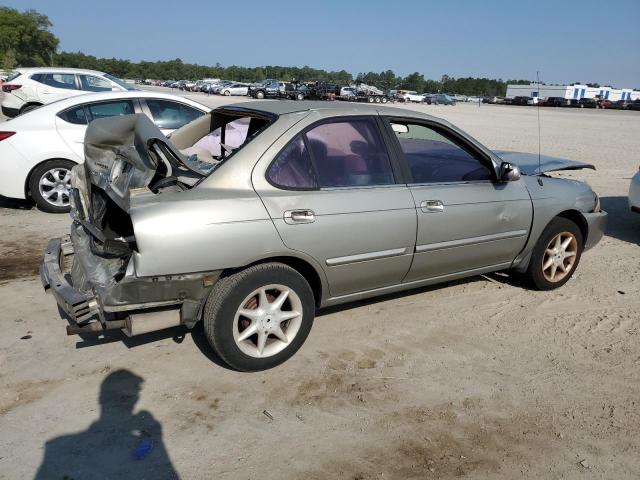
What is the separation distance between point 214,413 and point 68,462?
0.78 m

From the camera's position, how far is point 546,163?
223 inches

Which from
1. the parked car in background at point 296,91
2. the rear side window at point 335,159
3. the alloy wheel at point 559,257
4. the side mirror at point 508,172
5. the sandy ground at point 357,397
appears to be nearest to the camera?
the sandy ground at point 357,397

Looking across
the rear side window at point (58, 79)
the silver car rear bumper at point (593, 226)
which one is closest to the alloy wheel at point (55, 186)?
the silver car rear bumper at point (593, 226)

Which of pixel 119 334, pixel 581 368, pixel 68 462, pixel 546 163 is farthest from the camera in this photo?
pixel 546 163

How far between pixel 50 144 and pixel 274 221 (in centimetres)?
490

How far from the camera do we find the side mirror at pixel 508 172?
425cm

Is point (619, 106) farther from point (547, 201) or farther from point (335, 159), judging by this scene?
point (335, 159)

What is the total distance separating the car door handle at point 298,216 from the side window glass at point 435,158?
3.24 feet

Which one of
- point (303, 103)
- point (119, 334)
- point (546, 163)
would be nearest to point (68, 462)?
point (119, 334)

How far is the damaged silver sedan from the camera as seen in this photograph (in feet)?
10.2

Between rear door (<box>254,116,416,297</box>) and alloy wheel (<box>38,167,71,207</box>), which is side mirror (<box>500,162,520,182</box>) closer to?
rear door (<box>254,116,416,297</box>)

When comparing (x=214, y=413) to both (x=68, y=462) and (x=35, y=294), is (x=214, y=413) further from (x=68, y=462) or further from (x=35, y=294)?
(x=35, y=294)

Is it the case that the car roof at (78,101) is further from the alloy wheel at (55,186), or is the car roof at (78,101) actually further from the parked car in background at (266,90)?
the parked car in background at (266,90)

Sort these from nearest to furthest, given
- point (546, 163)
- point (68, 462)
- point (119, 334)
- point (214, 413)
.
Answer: point (68, 462), point (214, 413), point (119, 334), point (546, 163)
